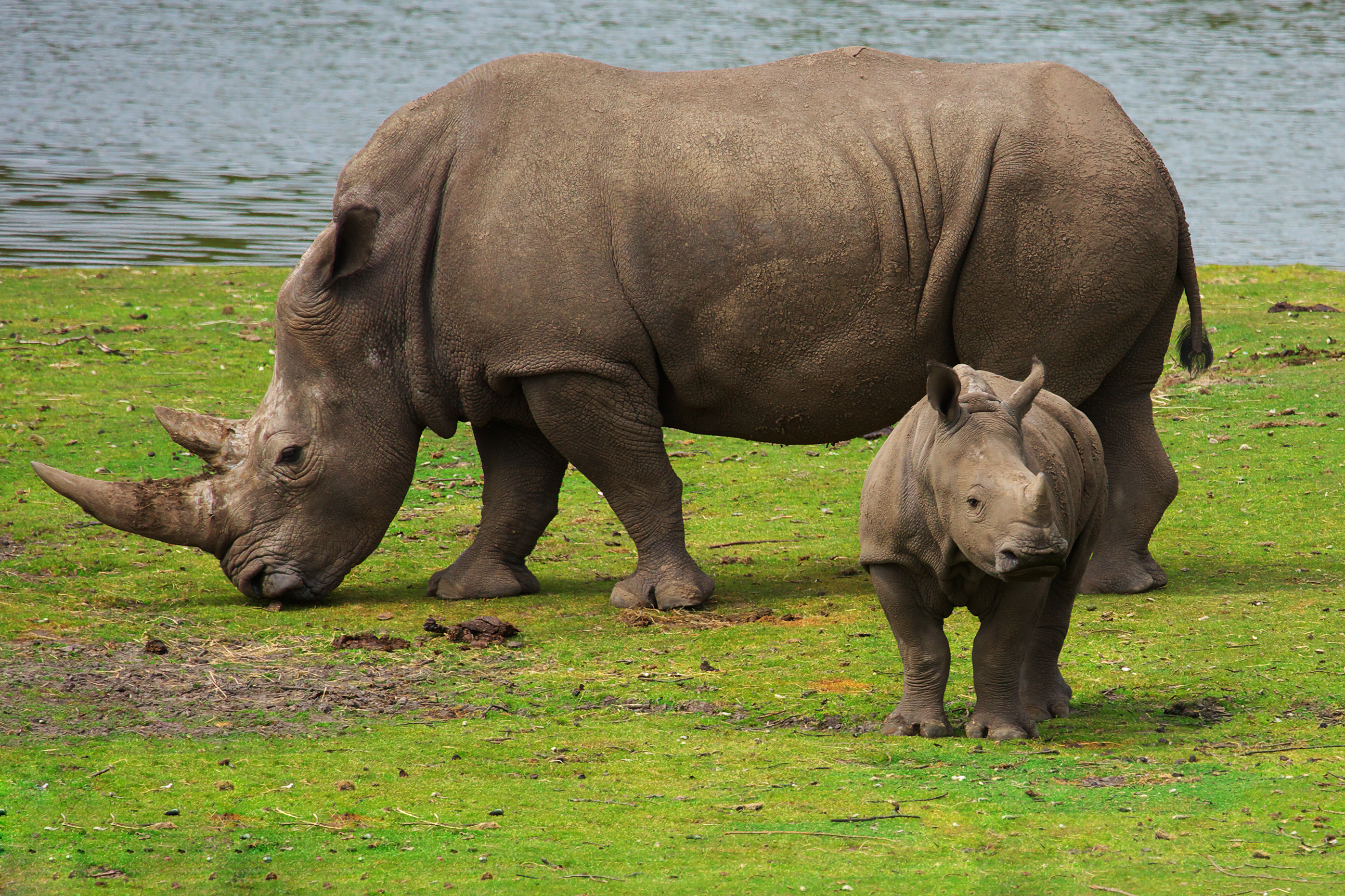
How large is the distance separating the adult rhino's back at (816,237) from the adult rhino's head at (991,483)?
7.67 ft

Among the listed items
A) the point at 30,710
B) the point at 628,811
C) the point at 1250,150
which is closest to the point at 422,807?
the point at 628,811

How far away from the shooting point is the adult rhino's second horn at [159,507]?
333 inches

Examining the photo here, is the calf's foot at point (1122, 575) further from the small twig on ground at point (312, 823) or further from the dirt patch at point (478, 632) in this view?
the small twig on ground at point (312, 823)

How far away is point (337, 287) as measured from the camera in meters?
8.46

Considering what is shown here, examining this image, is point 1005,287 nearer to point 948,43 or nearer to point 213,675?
point 213,675

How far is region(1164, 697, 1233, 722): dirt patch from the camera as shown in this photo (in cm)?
632

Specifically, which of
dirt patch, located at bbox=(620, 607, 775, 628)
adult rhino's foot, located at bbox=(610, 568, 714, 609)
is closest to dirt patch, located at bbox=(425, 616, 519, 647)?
dirt patch, located at bbox=(620, 607, 775, 628)

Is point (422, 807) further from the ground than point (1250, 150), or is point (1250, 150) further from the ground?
point (422, 807)

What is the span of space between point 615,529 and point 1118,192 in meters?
3.76

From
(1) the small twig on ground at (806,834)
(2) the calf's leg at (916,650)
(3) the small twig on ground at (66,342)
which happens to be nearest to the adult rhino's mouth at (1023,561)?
(2) the calf's leg at (916,650)

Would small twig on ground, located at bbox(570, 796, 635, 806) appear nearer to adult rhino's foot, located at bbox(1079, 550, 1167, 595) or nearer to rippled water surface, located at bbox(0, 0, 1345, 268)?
adult rhino's foot, located at bbox(1079, 550, 1167, 595)

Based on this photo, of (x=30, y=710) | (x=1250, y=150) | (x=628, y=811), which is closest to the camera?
(x=628, y=811)

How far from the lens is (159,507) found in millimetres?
8555

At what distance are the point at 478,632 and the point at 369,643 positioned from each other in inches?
19.6
